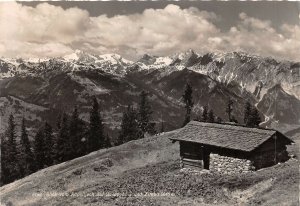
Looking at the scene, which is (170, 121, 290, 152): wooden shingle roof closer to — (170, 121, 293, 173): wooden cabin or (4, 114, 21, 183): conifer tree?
(170, 121, 293, 173): wooden cabin

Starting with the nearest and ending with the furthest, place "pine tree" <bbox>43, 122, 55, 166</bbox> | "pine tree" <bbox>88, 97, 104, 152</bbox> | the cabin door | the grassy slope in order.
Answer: the grassy slope < the cabin door < "pine tree" <bbox>43, 122, 55, 166</bbox> < "pine tree" <bbox>88, 97, 104, 152</bbox>

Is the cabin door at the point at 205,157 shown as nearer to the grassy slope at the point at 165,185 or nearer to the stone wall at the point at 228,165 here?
the stone wall at the point at 228,165

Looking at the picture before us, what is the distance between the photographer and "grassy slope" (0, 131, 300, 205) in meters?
34.6

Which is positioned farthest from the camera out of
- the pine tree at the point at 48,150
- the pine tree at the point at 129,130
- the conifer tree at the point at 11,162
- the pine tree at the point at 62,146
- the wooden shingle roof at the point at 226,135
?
the pine tree at the point at 129,130

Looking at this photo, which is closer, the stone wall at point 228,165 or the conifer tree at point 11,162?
the stone wall at point 228,165

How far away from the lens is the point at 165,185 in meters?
41.4

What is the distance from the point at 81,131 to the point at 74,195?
166ft

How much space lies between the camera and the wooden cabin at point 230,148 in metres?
43.2

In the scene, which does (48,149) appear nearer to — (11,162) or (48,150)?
(48,150)

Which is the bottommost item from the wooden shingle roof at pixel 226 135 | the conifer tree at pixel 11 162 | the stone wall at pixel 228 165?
the conifer tree at pixel 11 162

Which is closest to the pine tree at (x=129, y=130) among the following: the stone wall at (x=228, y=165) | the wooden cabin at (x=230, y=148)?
the wooden cabin at (x=230, y=148)

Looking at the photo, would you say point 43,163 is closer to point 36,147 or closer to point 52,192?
point 36,147

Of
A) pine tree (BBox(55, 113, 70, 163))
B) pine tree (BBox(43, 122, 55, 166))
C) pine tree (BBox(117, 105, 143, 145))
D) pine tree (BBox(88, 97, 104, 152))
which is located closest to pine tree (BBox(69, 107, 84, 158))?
pine tree (BBox(55, 113, 70, 163))

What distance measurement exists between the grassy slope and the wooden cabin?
1.46 m
